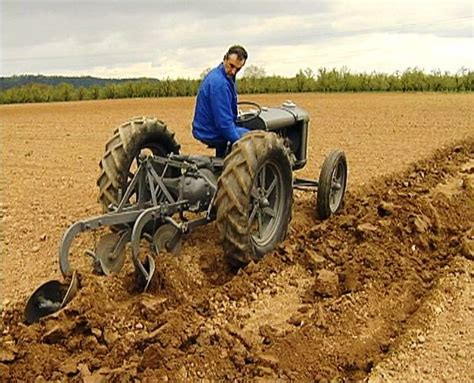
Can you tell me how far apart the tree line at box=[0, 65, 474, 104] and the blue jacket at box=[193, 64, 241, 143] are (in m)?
26.8

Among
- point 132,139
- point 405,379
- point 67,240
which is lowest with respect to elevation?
point 405,379

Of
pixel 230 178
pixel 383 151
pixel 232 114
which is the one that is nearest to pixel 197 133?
pixel 232 114

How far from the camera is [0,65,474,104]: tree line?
3250 cm

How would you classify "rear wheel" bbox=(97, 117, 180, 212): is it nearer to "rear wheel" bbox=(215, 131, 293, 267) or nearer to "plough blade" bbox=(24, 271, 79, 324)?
"rear wheel" bbox=(215, 131, 293, 267)

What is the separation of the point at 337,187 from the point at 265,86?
26996 millimetres

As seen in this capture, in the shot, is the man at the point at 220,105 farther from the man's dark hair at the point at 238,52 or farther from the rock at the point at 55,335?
the rock at the point at 55,335

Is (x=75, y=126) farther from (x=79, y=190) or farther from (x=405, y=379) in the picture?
(x=405, y=379)

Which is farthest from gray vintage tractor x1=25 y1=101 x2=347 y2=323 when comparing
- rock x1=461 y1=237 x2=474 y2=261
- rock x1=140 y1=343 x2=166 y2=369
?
rock x1=461 y1=237 x2=474 y2=261

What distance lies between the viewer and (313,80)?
3350 cm

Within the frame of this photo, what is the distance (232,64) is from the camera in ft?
19.9

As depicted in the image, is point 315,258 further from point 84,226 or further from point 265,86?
point 265,86

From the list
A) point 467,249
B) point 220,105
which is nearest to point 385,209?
point 467,249

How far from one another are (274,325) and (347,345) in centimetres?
56

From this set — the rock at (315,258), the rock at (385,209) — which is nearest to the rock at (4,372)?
the rock at (315,258)
